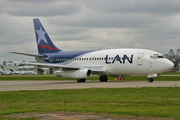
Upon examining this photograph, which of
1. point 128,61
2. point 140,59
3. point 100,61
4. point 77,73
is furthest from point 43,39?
point 140,59

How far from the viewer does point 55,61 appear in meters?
43.5

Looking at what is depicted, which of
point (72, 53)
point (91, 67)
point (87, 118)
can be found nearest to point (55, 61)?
point (72, 53)

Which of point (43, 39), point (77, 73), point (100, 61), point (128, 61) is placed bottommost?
point (77, 73)

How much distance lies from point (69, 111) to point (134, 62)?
80.0ft

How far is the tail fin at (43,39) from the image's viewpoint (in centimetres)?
4578

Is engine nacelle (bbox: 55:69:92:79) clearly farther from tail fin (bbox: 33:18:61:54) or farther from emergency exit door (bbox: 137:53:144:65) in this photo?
tail fin (bbox: 33:18:61:54)

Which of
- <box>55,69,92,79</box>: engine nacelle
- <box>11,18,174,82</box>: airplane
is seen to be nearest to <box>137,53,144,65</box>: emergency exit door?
<box>11,18,174,82</box>: airplane

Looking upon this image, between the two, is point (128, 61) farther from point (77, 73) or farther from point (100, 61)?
point (77, 73)

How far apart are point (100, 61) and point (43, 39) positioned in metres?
12.6

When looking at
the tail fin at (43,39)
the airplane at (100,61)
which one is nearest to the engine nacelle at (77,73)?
the airplane at (100,61)

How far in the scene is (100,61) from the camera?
38.4 metres

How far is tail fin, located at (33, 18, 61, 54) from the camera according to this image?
150 feet

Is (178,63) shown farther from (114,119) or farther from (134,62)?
(114,119)

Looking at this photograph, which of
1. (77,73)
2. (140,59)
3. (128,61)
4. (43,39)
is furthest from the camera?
(43,39)
